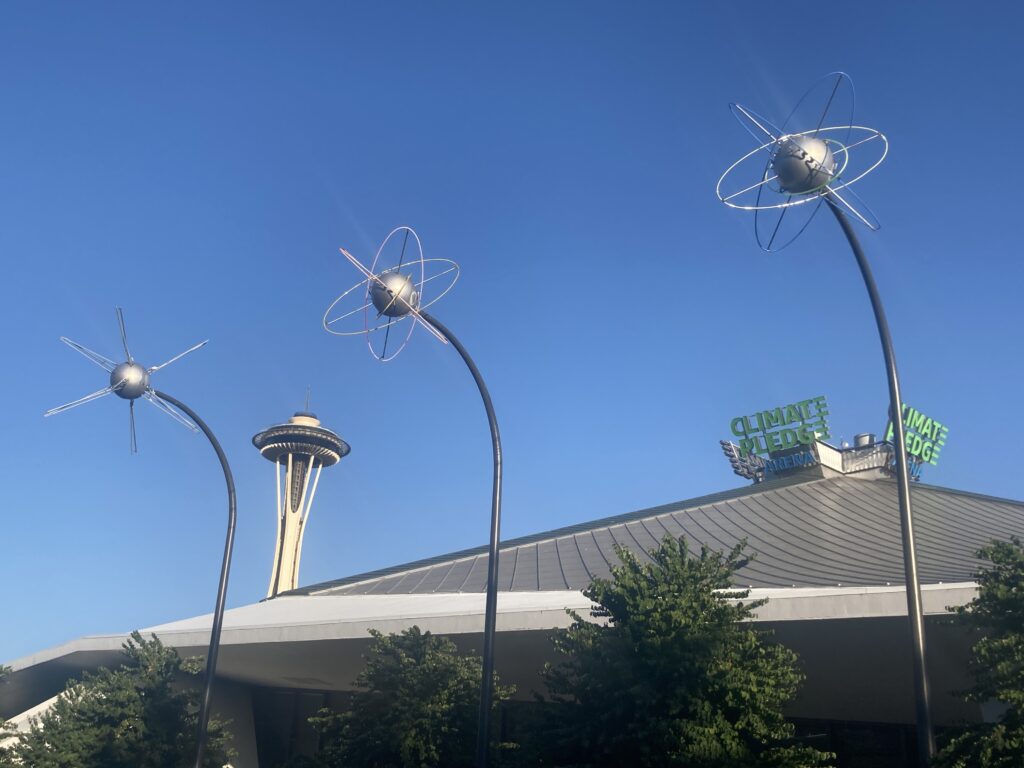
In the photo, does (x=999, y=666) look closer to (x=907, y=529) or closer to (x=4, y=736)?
(x=907, y=529)

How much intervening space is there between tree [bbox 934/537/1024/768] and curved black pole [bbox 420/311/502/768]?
6519mm

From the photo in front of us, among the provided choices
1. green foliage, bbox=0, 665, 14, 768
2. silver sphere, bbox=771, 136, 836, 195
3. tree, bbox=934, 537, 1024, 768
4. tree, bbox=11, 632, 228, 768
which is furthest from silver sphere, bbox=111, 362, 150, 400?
tree, bbox=934, 537, 1024, 768

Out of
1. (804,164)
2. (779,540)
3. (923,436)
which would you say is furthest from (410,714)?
(923,436)

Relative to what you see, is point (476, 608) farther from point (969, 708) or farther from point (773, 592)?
point (969, 708)

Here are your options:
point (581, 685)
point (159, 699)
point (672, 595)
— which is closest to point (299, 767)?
point (159, 699)

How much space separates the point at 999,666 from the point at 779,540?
17.4 metres

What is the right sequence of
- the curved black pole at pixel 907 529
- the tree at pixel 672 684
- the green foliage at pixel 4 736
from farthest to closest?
the green foliage at pixel 4 736 → the tree at pixel 672 684 → the curved black pole at pixel 907 529

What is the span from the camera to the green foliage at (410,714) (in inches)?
714

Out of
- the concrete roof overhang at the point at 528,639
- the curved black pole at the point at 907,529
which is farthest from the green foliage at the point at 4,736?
the curved black pole at the point at 907,529

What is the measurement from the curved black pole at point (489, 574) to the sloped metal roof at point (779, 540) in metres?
6.80

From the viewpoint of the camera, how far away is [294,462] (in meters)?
85.1

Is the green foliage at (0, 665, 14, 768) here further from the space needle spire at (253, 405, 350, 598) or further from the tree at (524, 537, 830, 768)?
the space needle spire at (253, 405, 350, 598)

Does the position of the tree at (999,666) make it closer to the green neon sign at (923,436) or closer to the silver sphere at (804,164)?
the silver sphere at (804,164)

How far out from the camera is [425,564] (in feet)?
119
